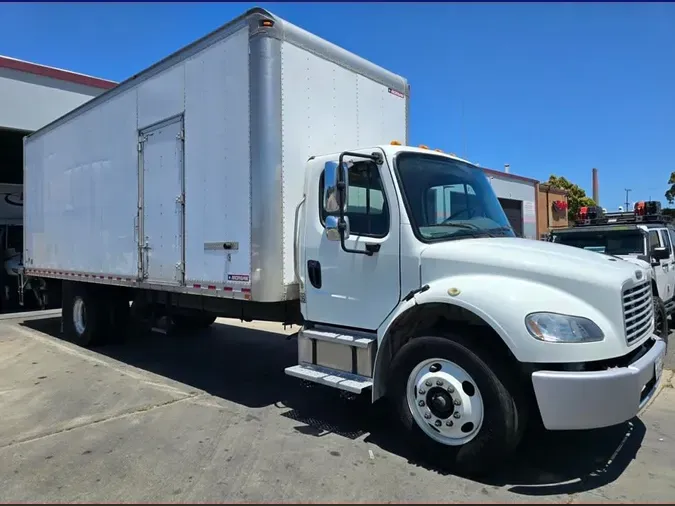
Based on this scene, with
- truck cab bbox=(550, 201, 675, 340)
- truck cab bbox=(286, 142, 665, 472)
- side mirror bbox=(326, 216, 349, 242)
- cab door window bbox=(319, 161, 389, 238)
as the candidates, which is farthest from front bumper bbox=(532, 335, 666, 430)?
truck cab bbox=(550, 201, 675, 340)

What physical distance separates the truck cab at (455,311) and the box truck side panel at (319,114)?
6.5 inches

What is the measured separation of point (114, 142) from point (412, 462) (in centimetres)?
597

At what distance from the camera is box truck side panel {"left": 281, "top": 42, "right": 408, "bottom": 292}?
5.07 meters

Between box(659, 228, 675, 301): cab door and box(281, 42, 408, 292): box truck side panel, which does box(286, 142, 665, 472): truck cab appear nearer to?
box(281, 42, 408, 292): box truck side panel

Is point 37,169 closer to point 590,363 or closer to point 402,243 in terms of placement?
point 402,243

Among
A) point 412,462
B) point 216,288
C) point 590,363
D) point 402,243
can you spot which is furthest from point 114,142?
point 590,363

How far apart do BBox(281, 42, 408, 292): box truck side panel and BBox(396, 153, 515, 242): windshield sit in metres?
1.00

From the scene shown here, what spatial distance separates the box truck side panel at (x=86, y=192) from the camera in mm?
7102

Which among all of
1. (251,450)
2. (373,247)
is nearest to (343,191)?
(373,247)

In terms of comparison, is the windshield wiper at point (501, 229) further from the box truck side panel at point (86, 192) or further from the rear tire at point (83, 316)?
the rear tire at point (83, 316)

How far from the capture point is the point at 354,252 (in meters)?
4.53

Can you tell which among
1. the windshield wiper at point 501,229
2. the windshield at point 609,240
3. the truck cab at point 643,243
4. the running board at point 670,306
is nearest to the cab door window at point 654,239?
the truck cab at point 643,243

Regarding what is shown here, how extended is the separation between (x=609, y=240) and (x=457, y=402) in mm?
7283

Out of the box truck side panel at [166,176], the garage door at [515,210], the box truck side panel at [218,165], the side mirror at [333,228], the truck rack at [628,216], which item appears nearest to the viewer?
the side mirror at [333,228]
